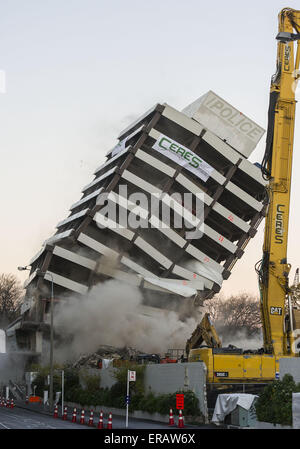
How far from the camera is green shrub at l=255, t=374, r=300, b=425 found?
78.3 ft

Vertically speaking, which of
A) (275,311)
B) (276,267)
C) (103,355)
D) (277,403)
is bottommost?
(277,403)

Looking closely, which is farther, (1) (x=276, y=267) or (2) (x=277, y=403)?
(1) (x=276, y=267)

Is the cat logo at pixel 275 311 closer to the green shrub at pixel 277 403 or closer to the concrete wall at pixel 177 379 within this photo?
the concrete wall at pixel 177 379

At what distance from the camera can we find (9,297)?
373 feet

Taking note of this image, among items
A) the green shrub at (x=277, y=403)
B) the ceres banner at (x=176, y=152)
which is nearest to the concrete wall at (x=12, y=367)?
the ceres banner at (x=176, y=152)

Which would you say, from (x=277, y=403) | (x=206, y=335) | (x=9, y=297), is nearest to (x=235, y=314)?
(x=9, y=297)

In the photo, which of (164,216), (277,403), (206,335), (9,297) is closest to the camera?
(277,403)

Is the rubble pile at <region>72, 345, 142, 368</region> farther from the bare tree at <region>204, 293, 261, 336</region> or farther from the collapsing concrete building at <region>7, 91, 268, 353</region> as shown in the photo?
the bare tree at <region>204, 293, 261, 336</region>

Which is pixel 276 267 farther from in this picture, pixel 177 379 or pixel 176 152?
pixel 176 152

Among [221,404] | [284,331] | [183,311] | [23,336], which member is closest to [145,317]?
[183,311]

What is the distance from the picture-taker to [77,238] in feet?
212

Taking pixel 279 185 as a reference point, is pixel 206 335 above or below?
below

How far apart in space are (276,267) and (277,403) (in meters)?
12.7

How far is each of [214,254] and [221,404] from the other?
42.2 metres
